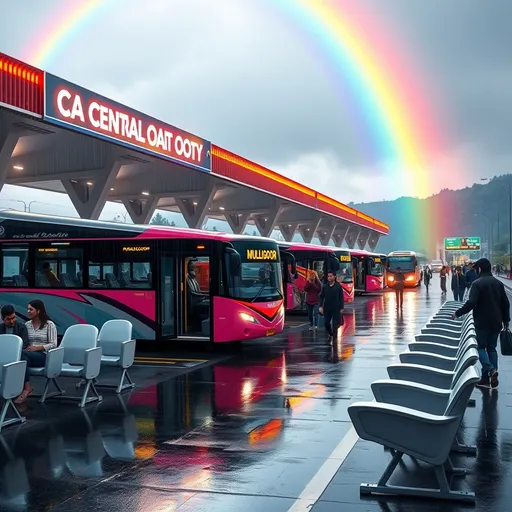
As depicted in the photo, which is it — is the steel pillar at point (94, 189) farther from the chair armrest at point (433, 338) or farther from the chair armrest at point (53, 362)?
the chair armrest at point (433, 338)

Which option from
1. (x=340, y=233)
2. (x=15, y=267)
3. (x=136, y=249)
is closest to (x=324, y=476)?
(x=136, y=249)

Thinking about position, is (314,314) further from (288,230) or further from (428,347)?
(288,230)

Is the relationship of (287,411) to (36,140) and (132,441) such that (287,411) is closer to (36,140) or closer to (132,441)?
(132,441)

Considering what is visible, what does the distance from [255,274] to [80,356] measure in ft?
20.8

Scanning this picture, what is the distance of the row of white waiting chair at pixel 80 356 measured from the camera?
841 cm

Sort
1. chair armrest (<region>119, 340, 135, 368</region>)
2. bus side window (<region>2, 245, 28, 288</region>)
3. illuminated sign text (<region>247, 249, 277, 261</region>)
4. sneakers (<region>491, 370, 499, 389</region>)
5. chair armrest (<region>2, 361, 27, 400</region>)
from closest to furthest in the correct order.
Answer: chair armrest (<region>2, 361, 27, 400</region>)
sneakers (<region>491, 370, 499, 389</region>)
chair armrest (<region>119, 340, 135, 368</region>)
illuminated sign text (<region>247, 249, 277, 261</region>)
bus side window (<region>2, 245, 28, 288</region>)

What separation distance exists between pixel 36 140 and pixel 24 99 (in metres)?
6.76

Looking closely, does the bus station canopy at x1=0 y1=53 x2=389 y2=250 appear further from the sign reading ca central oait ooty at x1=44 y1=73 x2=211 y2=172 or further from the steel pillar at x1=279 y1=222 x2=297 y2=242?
the steel pillar at x1=279 y1=222 x2=297 y2=242

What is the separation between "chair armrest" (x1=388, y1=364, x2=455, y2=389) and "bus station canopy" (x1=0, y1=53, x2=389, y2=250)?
35.5 ft

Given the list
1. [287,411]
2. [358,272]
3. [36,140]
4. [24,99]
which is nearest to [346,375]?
[287,411]

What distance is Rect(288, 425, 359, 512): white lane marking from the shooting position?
5455 mm

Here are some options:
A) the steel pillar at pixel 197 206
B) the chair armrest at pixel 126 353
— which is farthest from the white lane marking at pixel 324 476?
the steel pillar at pixel 197 206

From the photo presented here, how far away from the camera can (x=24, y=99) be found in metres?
15.0

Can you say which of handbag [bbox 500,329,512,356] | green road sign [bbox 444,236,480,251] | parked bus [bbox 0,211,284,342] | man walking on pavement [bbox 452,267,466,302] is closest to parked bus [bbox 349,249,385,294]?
man walking on pavement [bbox 452,267,466,302]
